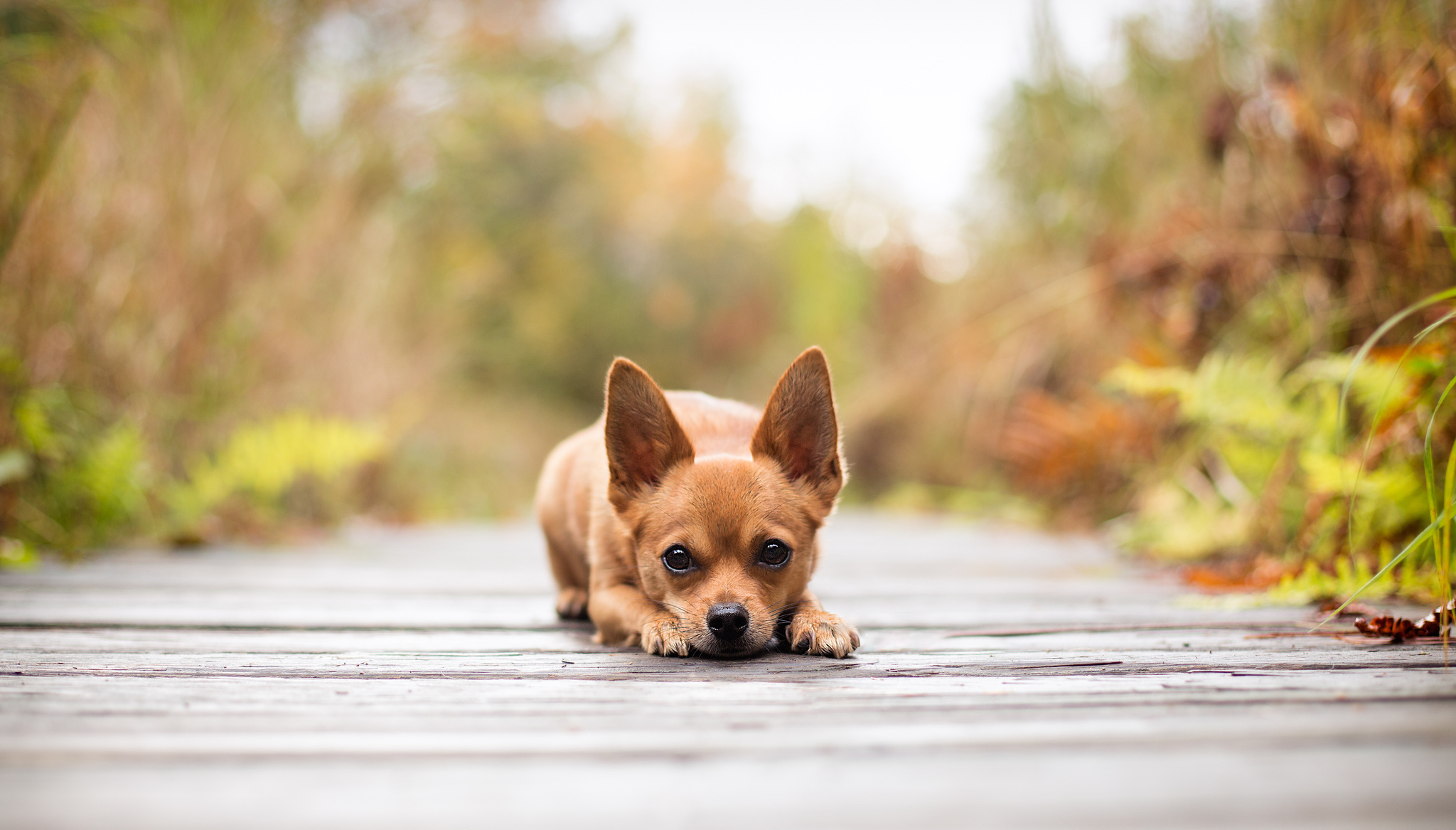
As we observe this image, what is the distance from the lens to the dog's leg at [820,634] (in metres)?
2.13

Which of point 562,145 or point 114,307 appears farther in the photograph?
point 562,145

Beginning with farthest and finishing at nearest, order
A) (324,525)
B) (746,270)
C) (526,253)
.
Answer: (746,270) → (526,253) → (324,525)

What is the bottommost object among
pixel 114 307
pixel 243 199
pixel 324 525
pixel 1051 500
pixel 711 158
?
pixel 324 525

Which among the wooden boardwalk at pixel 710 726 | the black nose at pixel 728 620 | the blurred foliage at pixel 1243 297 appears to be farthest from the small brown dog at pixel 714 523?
the blurred foliage at pixel 1243 297

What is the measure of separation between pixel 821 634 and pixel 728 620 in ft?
0.82

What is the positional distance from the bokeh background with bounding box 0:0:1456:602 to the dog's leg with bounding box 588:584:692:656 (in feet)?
5.64

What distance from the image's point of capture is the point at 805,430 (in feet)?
8.38

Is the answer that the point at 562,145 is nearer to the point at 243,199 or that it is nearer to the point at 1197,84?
the point at 243,199

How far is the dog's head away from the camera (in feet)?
7.41

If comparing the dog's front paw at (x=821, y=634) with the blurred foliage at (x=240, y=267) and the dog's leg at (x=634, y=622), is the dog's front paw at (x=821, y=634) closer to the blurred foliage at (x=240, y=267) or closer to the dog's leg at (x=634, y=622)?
the dog's leg at (x=634, y=622)

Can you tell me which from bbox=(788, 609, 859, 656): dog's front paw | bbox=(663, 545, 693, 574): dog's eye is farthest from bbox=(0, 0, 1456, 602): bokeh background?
bbox=(663, 545, 693, 574): dog's eye

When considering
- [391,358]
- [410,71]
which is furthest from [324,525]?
[410,71]

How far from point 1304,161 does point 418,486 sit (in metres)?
7.60

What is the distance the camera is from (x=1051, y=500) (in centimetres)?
674
